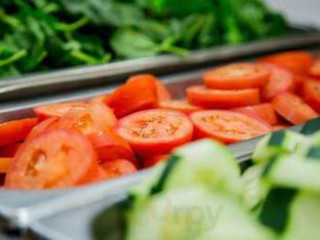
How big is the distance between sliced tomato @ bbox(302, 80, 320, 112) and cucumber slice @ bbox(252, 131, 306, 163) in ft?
2.64

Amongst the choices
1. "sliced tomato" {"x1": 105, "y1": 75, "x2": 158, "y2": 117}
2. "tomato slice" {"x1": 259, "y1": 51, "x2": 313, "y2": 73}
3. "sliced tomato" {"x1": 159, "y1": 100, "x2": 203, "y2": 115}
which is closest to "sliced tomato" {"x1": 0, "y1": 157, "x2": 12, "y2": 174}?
"sliced tomato" {"x1": 105, "y1": 75, "x2": 158, "y2": 117}

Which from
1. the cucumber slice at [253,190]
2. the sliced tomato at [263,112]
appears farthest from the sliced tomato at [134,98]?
the cucumber slice at [253,190]

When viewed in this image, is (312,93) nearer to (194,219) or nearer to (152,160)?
(152,160)

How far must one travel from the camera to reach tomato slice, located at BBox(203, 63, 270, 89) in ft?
6.15

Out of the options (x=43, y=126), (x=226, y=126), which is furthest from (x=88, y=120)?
(x=226, y=126)

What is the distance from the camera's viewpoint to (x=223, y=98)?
5.94 feet

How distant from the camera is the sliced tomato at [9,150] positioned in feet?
5.17

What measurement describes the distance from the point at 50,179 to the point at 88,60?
3.39 feet

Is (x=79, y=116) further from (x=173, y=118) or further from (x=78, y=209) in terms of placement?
(x=78, y=209)

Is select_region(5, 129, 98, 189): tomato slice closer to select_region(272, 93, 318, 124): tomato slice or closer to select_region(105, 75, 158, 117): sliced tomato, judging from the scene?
select_region(105, 75, 158, 117): sliced tomato

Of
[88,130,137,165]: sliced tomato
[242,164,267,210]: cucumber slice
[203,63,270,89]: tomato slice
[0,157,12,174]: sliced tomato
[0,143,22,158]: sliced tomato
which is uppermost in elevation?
[242,164,267,210]: cucumber slice

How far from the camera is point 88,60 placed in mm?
2203

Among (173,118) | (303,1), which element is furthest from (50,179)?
(303,1)

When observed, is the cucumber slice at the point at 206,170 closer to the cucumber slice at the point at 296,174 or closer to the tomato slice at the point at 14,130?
Answer: the cucumber slice at the point at 296,174
